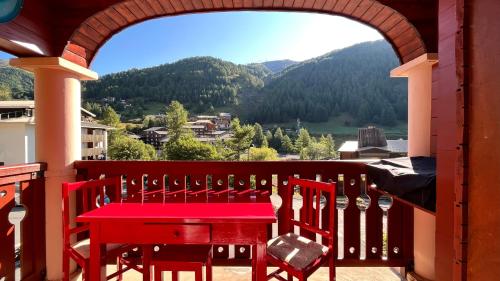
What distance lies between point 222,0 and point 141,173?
1.80 meters

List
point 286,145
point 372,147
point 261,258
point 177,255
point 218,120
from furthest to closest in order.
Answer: point 218,120, point 286,145, point 372,147, point 177,255, point 261,258

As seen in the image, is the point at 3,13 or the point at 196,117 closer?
the point at 3,13

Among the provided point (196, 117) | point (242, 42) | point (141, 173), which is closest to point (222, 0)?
point (141, 173)

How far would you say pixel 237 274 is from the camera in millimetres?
2902

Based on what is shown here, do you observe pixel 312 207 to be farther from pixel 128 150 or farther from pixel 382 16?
pixel 128 150

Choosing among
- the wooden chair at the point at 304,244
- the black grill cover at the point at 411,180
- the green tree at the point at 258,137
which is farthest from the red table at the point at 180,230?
the green tree at the point at 258,137

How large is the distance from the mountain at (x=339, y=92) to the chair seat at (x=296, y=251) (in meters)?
76.9

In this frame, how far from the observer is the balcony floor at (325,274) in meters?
2.81

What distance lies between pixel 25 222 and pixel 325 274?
2.72m

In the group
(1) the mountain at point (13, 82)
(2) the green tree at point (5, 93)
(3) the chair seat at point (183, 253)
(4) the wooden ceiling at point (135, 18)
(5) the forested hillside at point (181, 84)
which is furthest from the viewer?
(5) the forested hillside at point (181, 84)

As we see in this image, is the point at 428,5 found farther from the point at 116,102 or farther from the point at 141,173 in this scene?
the point at 116,102

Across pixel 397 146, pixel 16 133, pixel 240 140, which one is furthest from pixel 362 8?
pixel 240 140

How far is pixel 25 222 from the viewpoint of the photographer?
2592mm

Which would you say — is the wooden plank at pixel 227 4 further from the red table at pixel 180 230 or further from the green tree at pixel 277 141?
the green tree at pixel 277 141
